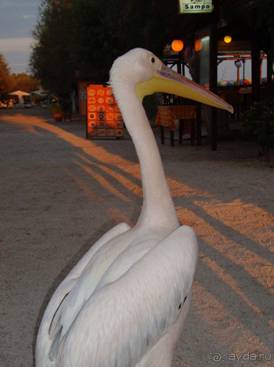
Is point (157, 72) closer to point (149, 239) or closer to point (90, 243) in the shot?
point (149, 239)

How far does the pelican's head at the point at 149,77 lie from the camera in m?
2.66

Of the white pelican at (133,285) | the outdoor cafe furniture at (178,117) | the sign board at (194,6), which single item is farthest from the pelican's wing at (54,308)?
the outdoor cafe furniture at (178,117)

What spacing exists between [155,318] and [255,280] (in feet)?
6.55

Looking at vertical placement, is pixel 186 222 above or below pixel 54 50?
below

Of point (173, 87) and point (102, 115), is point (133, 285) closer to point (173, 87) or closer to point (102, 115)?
point (173, 87)

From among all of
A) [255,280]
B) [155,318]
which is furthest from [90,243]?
[155,318]

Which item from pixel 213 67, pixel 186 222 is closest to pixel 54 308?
pixel 186 222

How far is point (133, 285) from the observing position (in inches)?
82.5

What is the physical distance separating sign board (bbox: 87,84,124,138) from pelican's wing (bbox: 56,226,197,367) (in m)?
13.4

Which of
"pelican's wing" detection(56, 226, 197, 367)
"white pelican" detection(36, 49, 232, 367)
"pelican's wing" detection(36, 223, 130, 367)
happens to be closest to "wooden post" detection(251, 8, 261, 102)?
"white pelican" detection(36, 49, 232, 367)

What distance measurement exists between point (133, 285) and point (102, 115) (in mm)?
14110

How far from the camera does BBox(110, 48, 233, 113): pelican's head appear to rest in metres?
2.66

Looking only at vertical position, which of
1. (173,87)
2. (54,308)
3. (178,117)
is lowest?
(54,308)

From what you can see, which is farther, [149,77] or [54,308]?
[149,77]
